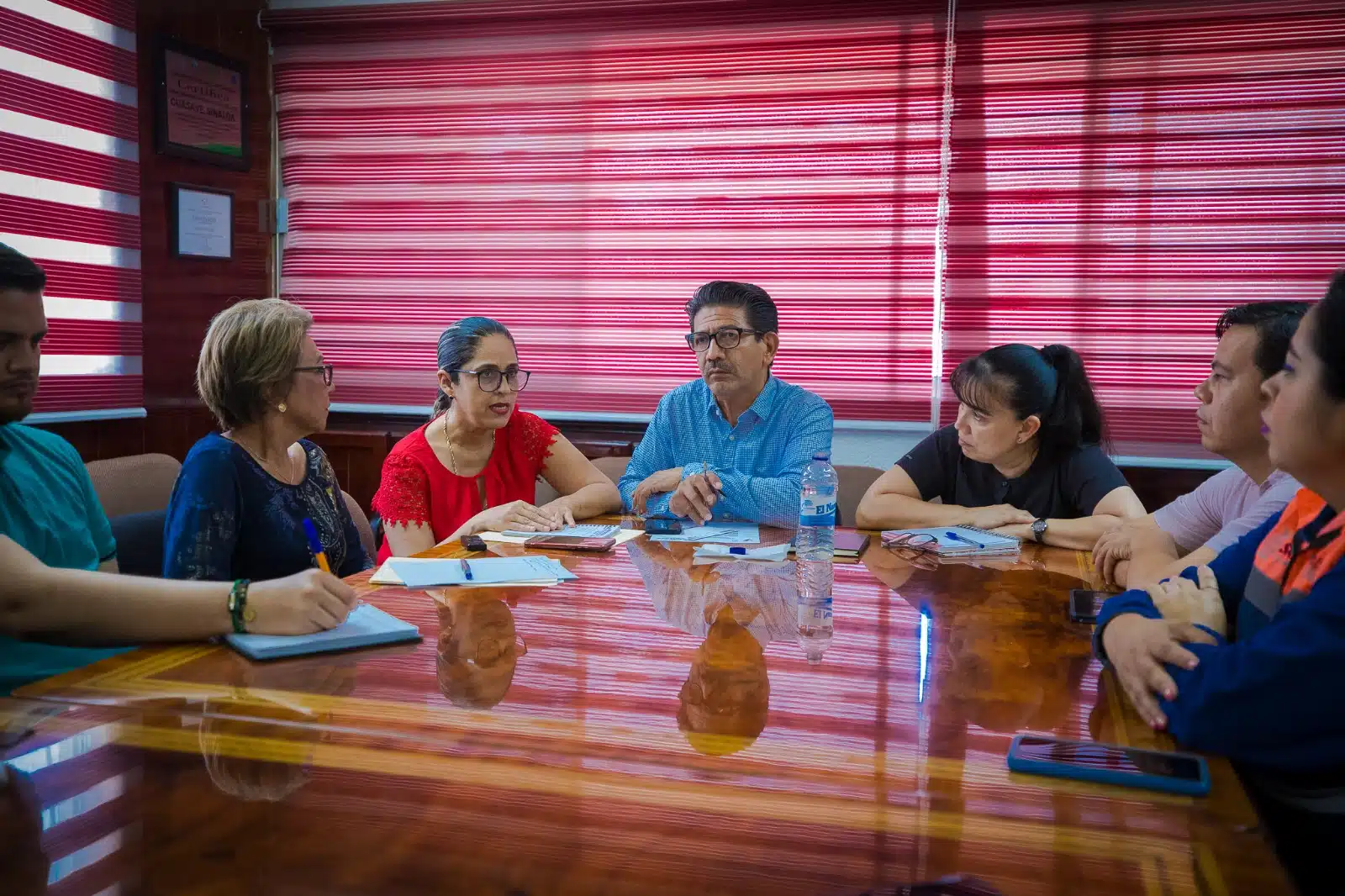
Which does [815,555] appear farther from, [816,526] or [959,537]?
[959,537]

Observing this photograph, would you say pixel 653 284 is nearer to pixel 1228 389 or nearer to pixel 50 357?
pixel 50 357

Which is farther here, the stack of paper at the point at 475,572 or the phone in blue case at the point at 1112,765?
the stack of paper at the point at 475,572

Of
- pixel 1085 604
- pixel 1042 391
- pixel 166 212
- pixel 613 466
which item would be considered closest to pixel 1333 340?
pixel 1085 604

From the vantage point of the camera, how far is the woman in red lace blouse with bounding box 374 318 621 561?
2.68m

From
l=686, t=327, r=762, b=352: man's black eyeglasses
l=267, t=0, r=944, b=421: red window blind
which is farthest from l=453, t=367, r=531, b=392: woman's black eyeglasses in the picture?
l=267, t=0, r=944, b=421: red window blind

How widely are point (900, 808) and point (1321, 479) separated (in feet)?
2.45

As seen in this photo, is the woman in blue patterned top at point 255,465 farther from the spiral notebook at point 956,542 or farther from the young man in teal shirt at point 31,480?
the spiral notebook at point 956,542

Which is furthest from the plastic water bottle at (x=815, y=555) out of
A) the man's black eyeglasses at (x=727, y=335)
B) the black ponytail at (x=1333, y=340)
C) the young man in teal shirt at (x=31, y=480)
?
the young man in teal shirt at (x=31, y=480)

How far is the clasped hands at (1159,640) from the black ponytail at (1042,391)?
123cm

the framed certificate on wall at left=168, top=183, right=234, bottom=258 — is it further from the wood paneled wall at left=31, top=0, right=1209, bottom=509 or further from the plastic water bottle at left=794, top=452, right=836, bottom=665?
the plastic water bottle at left=794, top=452, right=836, bottom=665

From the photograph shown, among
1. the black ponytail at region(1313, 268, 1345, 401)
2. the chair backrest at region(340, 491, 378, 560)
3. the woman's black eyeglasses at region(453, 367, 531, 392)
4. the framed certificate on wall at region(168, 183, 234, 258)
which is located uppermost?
the framed certificate on wall at region(168, 183, 234, 258)

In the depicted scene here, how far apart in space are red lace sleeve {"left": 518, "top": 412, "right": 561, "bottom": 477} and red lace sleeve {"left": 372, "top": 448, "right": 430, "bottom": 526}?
342mm

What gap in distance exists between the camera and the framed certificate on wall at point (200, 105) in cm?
395

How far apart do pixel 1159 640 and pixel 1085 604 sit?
530 mm
